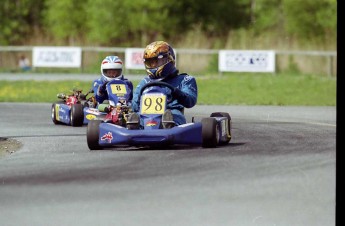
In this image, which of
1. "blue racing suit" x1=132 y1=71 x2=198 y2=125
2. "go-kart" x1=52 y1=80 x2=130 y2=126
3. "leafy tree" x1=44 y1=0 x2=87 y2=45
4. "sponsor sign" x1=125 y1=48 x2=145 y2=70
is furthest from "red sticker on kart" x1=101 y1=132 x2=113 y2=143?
"sponsor sign" x1=125 y1=48 x2=145 y2=70

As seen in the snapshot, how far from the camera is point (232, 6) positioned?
95.3 ft

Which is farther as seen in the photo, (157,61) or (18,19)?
(18,19)

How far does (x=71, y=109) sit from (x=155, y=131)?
3114mm

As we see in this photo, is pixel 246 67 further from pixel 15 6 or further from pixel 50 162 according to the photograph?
pixel 50 162

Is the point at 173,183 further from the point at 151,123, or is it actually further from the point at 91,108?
the point at 91,108

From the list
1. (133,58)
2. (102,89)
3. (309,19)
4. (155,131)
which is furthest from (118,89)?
(133,58)

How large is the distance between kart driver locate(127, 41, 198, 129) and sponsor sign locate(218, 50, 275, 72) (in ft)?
46.8

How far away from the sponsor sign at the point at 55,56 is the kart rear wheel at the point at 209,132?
62.2 ft

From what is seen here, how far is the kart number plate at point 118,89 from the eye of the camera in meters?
11.5

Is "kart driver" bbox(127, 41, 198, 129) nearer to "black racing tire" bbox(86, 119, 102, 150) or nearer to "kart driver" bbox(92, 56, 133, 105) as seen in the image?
"black racing tire" bbox(86, 119, 102, 150)

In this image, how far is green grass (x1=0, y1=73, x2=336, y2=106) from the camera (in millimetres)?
16703

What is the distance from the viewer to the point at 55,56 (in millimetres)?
28328

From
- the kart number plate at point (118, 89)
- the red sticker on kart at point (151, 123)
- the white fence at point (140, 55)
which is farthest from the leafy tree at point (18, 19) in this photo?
the red sticker on kart at point (151, 123)

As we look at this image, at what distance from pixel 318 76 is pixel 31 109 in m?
5.00
